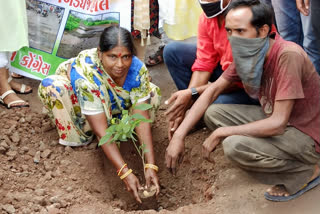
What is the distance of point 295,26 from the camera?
367 centimetres

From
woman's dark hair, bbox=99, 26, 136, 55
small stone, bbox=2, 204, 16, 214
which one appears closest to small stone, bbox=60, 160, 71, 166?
small stone, bbox=2, 204, 16, 214

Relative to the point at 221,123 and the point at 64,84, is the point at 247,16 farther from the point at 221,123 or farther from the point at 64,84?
the point at 64,84

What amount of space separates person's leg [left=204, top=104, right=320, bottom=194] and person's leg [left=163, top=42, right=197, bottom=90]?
1057 mm

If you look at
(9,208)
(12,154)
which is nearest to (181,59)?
(12,154)

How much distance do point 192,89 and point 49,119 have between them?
1.31m

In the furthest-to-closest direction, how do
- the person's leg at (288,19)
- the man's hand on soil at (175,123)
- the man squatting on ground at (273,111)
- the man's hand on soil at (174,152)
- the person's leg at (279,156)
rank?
1. the person's leg at (288,19)
2. the man's hand on soil at (175,123)
3. the man's hand on soil at (174,152)
4. the person's leg at (279,156)
5. the man squatting on ground at (273,111)

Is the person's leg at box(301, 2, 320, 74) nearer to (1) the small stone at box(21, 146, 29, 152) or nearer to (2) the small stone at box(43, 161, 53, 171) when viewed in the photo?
(2) the small stone at box(43, 161, 53, 171)

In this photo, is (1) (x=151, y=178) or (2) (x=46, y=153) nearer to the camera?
(1) (x=151, y=178)

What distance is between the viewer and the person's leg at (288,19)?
356 cm

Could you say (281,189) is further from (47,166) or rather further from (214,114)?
(47,166)

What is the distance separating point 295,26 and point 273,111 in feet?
4.46

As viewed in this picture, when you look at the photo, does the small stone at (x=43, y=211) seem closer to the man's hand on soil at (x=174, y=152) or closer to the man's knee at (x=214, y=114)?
the man's hand on soil at (x=174, y=152)

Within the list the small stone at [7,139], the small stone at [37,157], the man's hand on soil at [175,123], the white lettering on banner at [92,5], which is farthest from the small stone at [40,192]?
Result: the white lettering on banner at [92,5]

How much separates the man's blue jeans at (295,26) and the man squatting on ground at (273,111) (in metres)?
0.89
